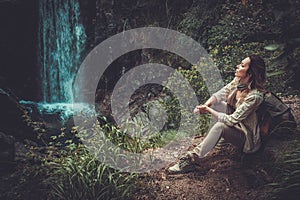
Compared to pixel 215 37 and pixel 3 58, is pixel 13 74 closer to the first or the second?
pixel 3 58

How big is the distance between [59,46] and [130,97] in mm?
4300

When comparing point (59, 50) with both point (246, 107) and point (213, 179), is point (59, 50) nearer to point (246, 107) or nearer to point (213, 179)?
point (213, 179)

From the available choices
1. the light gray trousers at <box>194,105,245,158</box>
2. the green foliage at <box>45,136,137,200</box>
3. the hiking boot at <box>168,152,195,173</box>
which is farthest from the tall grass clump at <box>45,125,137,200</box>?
the light gray trousers at <box>194,105,245,158</box>

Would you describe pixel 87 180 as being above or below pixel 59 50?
below

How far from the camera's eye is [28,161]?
422cm

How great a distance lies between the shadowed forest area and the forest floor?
13mm

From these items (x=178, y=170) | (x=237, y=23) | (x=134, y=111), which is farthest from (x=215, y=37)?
(x=178, y=170)

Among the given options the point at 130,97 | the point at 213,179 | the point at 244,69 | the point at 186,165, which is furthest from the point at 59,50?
the point at 244,69

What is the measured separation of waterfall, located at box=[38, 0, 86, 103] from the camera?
444 inches

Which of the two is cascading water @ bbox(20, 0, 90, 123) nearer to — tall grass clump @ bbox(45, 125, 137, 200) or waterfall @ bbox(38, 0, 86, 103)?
waterfall @ bbox(38, 0, 86, 103)

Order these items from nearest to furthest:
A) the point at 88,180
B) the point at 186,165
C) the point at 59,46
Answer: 1. the point at 88,180
2. the point at 186,165
3. the point at 59,46

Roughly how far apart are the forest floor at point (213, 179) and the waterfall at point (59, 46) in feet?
27.0

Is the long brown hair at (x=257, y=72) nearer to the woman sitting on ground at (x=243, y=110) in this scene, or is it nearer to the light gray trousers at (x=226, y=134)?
the woman sitting on ground at (x=243, y=110)

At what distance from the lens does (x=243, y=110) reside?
117 inches
